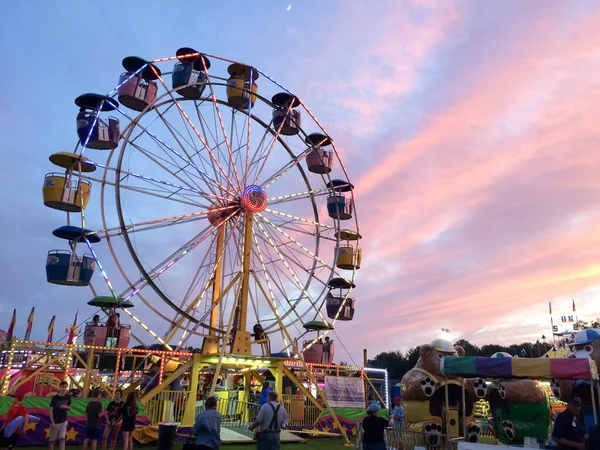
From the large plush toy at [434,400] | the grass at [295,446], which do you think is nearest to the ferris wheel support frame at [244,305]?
the grass at [295,446]

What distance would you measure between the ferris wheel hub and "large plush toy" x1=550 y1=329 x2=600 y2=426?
34.3 feet

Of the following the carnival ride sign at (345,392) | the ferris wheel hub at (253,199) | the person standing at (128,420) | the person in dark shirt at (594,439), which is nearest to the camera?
the person in dark shirt at (594,439)

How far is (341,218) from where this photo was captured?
21.2 metres

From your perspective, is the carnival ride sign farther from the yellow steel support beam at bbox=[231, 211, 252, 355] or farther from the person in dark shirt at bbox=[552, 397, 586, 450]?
the person in dark shirt at bbox=[552, 397, 586, 450]

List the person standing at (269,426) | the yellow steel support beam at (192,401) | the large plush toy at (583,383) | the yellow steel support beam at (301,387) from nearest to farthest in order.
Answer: the person standing at (269,426)
the large plush toy at (583,383)
the yellow steel support beam at (192,401)
the yellow steel support beam at (301,387)

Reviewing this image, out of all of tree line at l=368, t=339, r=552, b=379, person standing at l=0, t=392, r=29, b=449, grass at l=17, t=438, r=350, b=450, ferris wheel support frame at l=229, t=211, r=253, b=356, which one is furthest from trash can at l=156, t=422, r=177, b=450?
tree line at l=368, t=339, r=552, b=379

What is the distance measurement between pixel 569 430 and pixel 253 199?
1312cm

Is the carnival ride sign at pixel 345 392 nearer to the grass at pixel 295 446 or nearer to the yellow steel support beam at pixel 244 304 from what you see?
the grass at pixel 295 446

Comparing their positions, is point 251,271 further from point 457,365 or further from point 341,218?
point 457,365

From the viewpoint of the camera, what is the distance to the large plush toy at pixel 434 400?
11.3 metres

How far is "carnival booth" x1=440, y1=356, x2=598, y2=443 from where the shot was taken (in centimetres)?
909

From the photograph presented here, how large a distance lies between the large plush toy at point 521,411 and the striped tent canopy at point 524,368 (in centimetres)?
170

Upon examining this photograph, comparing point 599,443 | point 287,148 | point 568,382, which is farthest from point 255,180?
point 599,443

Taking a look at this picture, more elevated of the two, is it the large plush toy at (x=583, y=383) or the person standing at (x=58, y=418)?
the large plush toy at (x=583, y=383)
